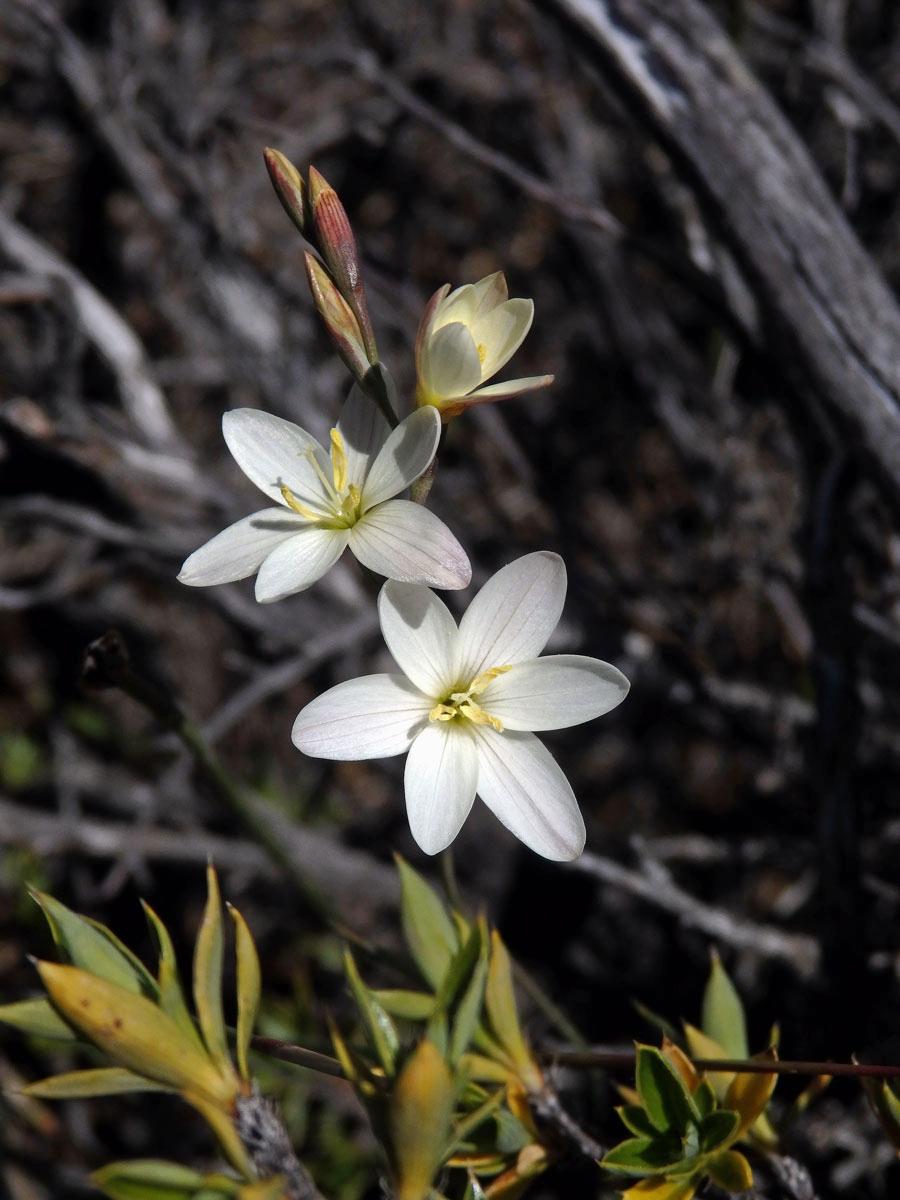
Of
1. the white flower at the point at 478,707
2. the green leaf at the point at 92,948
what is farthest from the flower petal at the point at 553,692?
the green leaf at the point at 92,948

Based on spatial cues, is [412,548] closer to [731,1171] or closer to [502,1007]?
[502,1007]

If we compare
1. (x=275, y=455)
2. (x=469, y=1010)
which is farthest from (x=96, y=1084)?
(x=275, y=455)

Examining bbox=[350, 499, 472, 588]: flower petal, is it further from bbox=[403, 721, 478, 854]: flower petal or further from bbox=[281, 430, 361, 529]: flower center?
bbox=[403, 721, 478, 854]: flower petal

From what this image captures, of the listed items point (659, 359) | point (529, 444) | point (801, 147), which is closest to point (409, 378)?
point (529, 444)

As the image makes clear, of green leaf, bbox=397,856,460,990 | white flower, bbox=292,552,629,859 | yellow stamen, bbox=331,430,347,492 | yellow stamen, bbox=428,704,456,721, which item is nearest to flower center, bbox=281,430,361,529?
yellow stamen, bbox=331,430,347,492

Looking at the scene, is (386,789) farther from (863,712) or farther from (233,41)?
(233,41)
